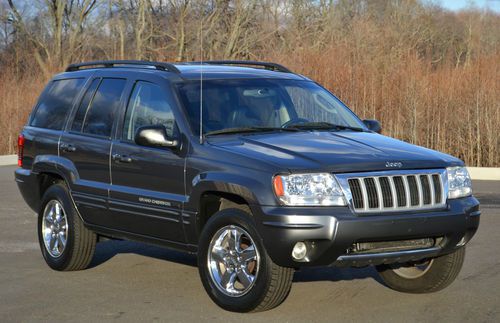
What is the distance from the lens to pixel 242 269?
23.1 ft

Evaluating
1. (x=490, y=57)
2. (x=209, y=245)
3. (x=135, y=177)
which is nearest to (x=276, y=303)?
(x=209, y=245)

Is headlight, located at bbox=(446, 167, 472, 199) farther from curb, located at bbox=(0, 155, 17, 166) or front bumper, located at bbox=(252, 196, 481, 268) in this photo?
curb, located at bbox=(0, 155, 17, 166)

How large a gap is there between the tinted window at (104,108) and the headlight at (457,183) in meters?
2.83

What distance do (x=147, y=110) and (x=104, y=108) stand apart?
635 millimetres

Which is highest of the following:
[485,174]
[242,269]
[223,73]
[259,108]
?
[223,73]

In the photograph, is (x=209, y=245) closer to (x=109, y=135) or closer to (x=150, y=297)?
(x=150, y=297)

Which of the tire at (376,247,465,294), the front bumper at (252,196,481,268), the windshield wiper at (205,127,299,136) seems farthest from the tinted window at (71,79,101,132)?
the tire at (376,247,465,294)

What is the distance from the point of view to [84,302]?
24.6ft

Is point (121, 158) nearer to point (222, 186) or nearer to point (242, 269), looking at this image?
point (222, 186)

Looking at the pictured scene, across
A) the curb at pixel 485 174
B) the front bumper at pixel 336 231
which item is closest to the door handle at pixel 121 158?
the front bumper at pixel 336 231

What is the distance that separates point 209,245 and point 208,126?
988 millimetres

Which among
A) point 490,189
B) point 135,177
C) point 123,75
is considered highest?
point 123,75

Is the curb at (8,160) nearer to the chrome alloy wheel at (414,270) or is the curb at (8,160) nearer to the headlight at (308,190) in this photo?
the chrome alloy wheel at (414,270)

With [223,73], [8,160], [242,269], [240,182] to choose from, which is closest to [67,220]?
[223,73]
